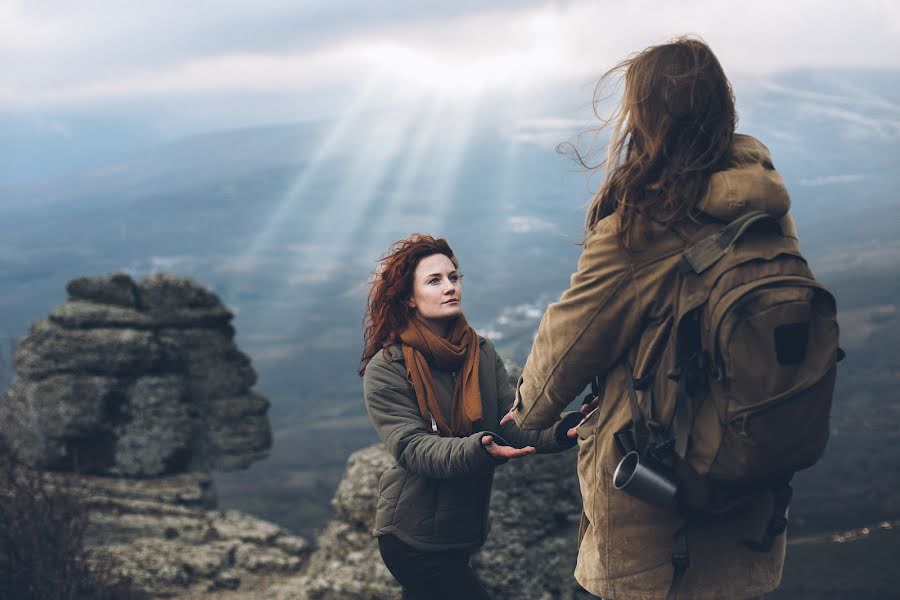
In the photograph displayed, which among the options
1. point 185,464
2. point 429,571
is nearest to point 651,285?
point 429,571

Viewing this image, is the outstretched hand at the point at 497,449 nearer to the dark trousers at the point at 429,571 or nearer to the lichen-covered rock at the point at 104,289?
the dark trousers at the point at 429,571

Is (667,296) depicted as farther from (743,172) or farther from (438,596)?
(438,596)

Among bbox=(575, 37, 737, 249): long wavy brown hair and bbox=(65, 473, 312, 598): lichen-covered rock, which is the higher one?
bbox=(575, 37, 737, 249): long wavy brown hair

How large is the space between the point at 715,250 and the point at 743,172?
31 centimetres

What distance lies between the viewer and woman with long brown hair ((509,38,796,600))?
301 centimetres

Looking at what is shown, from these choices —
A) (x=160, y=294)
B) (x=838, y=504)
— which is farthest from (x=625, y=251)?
(x=838, y=504)

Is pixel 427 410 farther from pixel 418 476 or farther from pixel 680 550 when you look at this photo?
pixel 680 550

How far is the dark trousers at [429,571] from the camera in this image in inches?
161

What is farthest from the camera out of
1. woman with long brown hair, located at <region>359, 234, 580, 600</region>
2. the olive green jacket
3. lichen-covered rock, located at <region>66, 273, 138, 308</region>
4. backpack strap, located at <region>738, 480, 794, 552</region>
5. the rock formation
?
lichen-covered rock, located at <region>66, 273, 138, 308</region>

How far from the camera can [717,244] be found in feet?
9.55

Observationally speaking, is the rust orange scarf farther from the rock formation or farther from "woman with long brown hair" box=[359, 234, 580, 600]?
the rock formation

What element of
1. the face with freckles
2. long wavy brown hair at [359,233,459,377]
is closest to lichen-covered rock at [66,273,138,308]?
long wavy brown hair at [359,233,459,377]

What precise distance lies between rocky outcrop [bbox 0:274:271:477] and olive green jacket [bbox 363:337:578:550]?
40.3 ft

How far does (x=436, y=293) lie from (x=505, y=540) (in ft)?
13.7
